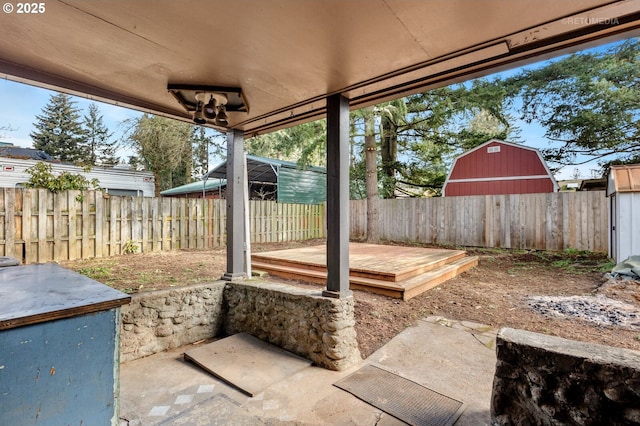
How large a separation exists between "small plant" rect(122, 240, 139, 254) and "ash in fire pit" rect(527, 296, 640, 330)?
783cm

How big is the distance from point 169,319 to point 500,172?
10021 mm

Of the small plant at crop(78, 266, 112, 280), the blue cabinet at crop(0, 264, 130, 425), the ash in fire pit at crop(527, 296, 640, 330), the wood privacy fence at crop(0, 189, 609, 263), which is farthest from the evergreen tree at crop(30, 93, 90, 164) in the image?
the ash in fire pit at crop(527, 296, 640, 330)

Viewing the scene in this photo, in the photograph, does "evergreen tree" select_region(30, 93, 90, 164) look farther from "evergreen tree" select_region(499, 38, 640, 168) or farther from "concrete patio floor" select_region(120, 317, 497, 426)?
"evergreen tree" select_region(499, 38, 640, 168)

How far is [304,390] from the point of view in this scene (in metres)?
2.14

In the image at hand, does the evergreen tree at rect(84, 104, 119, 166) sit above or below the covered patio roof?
above

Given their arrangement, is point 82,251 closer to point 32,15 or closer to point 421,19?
point 32,15

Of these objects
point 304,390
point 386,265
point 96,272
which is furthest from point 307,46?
point 96,272

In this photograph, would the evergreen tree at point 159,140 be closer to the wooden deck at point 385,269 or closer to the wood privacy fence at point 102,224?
the wood privacy fence at point 102,224

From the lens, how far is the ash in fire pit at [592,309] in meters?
3.08

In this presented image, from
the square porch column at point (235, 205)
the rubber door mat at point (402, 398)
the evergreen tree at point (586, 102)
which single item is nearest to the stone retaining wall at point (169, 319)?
the square porch column at point (235, 205)

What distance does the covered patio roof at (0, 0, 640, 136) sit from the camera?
1.41 meters

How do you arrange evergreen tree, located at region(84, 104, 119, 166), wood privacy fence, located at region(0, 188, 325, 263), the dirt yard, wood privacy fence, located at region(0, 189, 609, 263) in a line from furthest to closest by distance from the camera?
1. evergreen tree, located at region(84, 104, 119, 166)
2. wood privacy fence, located at region(0, 189, 609, 263)
3. wood privacy fence, located at region(0, 188, 325, 263)
4. the dirt yard

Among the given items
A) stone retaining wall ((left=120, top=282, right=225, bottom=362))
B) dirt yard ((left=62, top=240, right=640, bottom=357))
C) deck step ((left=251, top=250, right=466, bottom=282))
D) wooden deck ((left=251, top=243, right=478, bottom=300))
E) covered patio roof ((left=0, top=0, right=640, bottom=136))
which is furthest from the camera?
deck step ((left=251, top=250, right=466, bottom=282))

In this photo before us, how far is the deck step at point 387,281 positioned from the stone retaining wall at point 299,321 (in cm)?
152
